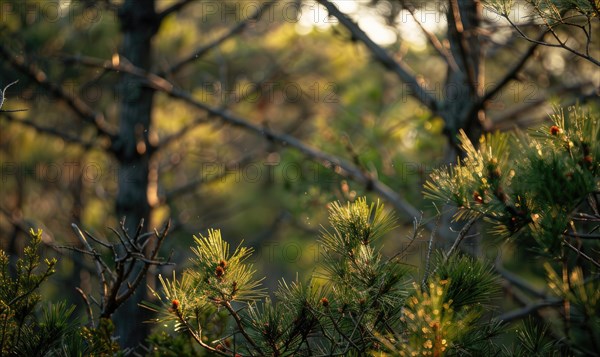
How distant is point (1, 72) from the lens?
514 cm

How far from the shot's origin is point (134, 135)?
16.3 feet

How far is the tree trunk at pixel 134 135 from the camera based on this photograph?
16.1 feet

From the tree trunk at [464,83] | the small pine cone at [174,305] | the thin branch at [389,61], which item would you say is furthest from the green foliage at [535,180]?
the thin branch at [389,61]

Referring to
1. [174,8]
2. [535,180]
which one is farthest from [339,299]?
[174,8]

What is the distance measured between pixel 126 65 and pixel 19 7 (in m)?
1.79

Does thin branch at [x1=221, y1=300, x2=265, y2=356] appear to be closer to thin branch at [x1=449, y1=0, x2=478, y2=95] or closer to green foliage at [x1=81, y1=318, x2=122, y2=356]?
green foliage at [x1=81, y1=318, x2=122, y2=356]

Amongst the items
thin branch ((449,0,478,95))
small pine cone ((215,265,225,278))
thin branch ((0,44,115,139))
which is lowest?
small pine cone ((215,265,225,278))

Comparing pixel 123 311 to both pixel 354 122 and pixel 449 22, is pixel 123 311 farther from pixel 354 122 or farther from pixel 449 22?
pixel 449 22

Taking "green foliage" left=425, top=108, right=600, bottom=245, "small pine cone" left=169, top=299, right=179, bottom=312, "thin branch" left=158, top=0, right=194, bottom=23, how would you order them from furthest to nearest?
1. "thin branch" left=158, top=0, right=194, bottom=23
2. "small pine cone" left=169, top=299, right=179, bottom=312
3. "green foliage" left=425, top=108, right=600, bottom=245

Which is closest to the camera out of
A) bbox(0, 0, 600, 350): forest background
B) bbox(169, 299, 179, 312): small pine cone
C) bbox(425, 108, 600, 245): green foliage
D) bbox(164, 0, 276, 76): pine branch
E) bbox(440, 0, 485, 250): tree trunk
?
bbox(425, 108, 600, 245): green foliage

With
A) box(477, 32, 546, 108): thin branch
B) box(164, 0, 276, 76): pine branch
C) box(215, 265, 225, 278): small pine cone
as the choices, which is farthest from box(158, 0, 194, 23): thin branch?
box(215, 265, 225, 278): small pine cone

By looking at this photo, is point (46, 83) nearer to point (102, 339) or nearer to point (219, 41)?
point (219, 41)

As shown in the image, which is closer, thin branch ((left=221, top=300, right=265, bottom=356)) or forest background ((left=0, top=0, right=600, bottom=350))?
thin branch ((left=221, top=300, right=265, bottom=356))

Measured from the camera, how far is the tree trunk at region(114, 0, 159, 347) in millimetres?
4906
